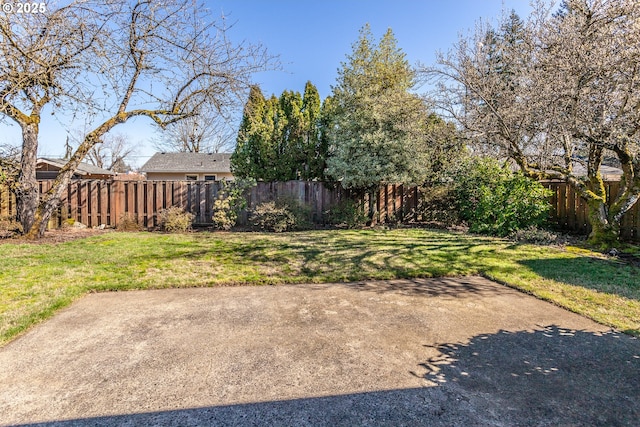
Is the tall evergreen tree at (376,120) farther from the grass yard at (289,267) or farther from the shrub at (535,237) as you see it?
the shrub at (535,237)

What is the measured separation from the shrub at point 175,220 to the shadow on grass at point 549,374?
29.4ft

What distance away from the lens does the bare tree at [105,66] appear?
5.99 m

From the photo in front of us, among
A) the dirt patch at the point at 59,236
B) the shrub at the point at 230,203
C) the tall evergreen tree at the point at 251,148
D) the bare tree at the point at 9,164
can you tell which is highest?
the tall evergreen tree at the point at 251,148

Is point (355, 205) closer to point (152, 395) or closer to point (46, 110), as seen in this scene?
point (46, 110)

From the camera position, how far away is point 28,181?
26.6 ft

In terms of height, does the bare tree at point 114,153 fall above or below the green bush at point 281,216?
above

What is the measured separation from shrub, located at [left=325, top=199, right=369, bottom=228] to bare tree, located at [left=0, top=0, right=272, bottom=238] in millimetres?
4823

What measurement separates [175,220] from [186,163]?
16.8 metres

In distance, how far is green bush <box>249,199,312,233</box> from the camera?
406 inches

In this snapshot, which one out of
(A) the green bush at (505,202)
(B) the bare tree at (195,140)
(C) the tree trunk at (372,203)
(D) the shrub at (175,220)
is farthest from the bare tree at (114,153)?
(A) the green bush at (505,202)

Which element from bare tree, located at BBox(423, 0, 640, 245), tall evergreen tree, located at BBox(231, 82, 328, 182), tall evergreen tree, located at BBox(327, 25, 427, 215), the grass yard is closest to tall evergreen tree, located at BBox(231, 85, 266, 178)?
tall evergreen tree, located at BBox(231, 82, 328, 182)

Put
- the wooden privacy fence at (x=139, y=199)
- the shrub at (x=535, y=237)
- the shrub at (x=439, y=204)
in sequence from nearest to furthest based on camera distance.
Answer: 1. the shrub at (x=535, y=237)
2. the wooden privacy fence at (x=139, y=199)
3. the shrub at (x=439, y=204)

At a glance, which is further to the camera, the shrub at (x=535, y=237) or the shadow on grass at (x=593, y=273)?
the shrub at (x=535, y=237)

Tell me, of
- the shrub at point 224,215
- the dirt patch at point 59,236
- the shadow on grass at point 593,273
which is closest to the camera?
the shadow on grass at point 593,273
